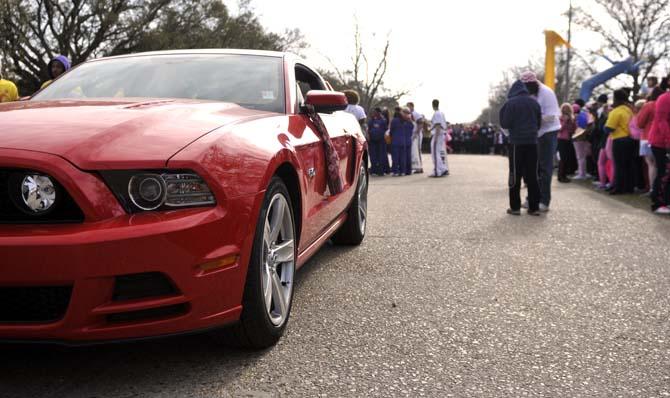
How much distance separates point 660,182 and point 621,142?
236cm

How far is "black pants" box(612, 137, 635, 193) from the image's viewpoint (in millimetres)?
10273

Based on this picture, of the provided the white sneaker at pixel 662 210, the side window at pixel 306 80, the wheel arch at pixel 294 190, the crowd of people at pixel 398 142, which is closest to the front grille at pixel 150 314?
the wheel arch at pixel 294 190

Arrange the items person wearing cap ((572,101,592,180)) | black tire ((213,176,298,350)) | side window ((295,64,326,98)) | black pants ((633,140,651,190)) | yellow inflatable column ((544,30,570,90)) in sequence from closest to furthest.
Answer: black tire ((213,176,298,350)) → side window ((295,64,326,98)) → black pants ((633,140,651,190)) → person wearing cap ((572,101,592,180)) → yellow inflatable column ((544,30,570,90))

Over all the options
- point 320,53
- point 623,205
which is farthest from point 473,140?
point 623,205

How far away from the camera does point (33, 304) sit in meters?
2.21

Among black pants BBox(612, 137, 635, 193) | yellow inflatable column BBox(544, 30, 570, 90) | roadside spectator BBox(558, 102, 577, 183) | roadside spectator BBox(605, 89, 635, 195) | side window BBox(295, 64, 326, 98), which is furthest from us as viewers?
yellow inflatable column BBox(544, 30, 570, 90)

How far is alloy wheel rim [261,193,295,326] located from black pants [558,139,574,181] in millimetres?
11892

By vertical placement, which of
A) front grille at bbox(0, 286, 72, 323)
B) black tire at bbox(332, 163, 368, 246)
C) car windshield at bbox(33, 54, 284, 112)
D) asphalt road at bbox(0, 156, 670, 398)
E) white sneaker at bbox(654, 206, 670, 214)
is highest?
car windshield at bbox(33, 54, 284, 112)

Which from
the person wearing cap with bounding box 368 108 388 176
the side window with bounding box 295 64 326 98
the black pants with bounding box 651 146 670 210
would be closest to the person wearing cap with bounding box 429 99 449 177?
the person wearing cap with bounding box 368 108 388 176

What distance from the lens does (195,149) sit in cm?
239

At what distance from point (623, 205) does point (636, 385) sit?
6968 mm

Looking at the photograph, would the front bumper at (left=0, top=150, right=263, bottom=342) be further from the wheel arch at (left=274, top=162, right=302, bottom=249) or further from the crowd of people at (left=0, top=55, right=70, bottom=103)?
the crowd of people at (left=0, top=55, right=70, bottom=103)

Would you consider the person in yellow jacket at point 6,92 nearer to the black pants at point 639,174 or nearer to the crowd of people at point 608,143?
the crowd of people at point 608,143

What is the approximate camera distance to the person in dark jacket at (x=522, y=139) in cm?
759
